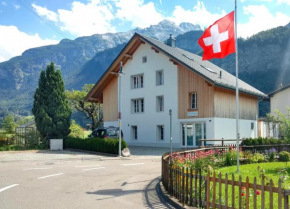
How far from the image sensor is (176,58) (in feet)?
84.5

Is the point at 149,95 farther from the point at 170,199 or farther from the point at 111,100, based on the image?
the point at 170,199

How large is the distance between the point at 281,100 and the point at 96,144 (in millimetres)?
25273

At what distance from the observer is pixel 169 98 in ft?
90.5

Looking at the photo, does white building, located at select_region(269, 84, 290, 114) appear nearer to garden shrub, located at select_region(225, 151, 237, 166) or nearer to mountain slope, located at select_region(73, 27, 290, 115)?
garden shrub, located at select_region(225, 151, 237, 166)

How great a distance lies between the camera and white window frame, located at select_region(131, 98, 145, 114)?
100.0 feet

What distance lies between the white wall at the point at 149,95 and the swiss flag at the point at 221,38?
52.3ft

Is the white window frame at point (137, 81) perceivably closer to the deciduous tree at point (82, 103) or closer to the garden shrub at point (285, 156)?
the deciduous tree at point (82, 103)

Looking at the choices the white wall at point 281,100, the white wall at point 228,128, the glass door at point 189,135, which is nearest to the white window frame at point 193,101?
the glass door at point 189,135

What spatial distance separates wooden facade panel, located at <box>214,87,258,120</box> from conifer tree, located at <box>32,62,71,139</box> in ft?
40.7

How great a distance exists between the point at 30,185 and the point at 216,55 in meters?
7.64

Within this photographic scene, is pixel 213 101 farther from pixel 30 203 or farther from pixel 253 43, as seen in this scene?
pixel 253 43

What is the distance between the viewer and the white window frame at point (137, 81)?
30703mm

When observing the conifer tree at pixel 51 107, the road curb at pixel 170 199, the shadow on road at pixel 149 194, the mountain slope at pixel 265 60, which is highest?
the mountain slope at pixel 265 60

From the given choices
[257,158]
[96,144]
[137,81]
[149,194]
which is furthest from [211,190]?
[137,81]
